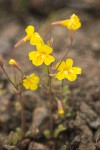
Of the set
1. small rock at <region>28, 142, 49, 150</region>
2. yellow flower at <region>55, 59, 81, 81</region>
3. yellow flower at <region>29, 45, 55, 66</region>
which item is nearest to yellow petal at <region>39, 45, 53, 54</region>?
yellow flower at <region>29, 45, 55, 66</region>

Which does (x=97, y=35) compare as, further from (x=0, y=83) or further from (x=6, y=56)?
(x=0, y=83)

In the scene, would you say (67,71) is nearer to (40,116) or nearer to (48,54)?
(48,54)

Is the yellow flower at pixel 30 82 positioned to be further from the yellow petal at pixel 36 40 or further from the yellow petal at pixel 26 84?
the yellow petal at pixel 36 40

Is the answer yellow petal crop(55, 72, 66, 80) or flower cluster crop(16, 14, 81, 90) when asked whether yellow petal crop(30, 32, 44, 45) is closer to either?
flower cluster crop(16, 14, 81, 90)

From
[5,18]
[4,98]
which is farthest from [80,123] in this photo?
[5,18]

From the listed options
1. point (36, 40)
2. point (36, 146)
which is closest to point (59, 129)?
point (36, 146)

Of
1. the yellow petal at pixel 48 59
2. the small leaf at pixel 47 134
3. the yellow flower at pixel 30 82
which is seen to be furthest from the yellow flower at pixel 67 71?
the small leaf at pixel 47 134

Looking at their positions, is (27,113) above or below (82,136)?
above
